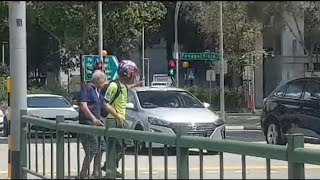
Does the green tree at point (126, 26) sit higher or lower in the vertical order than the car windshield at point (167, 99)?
higher

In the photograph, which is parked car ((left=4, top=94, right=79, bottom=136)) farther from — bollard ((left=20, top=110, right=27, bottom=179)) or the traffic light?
the traffic light

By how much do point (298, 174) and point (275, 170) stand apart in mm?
598

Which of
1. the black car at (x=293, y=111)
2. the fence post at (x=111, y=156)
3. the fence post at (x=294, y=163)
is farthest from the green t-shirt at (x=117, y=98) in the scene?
the fence post at (x=294, y=163)

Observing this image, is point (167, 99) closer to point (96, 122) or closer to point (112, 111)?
point (112, 111)

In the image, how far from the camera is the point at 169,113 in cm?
1486

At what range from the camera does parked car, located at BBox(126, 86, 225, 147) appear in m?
14.5

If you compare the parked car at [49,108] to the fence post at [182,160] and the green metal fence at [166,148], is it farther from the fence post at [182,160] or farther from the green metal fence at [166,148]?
the fence post at [182,160]

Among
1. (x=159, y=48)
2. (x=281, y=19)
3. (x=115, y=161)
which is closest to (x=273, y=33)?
(x=281, y=19)

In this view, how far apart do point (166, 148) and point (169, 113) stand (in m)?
8.59

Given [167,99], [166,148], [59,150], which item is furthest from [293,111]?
[166,148]

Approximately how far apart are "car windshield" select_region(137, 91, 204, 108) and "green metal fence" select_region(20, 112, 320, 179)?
657 cm

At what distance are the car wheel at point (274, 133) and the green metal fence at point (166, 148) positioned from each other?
841 centimetres

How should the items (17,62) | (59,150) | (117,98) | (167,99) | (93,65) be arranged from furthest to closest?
(93,65) < (167,99) < (117,98) < (17,62) < (59,150)

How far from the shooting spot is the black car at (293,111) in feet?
51.8
